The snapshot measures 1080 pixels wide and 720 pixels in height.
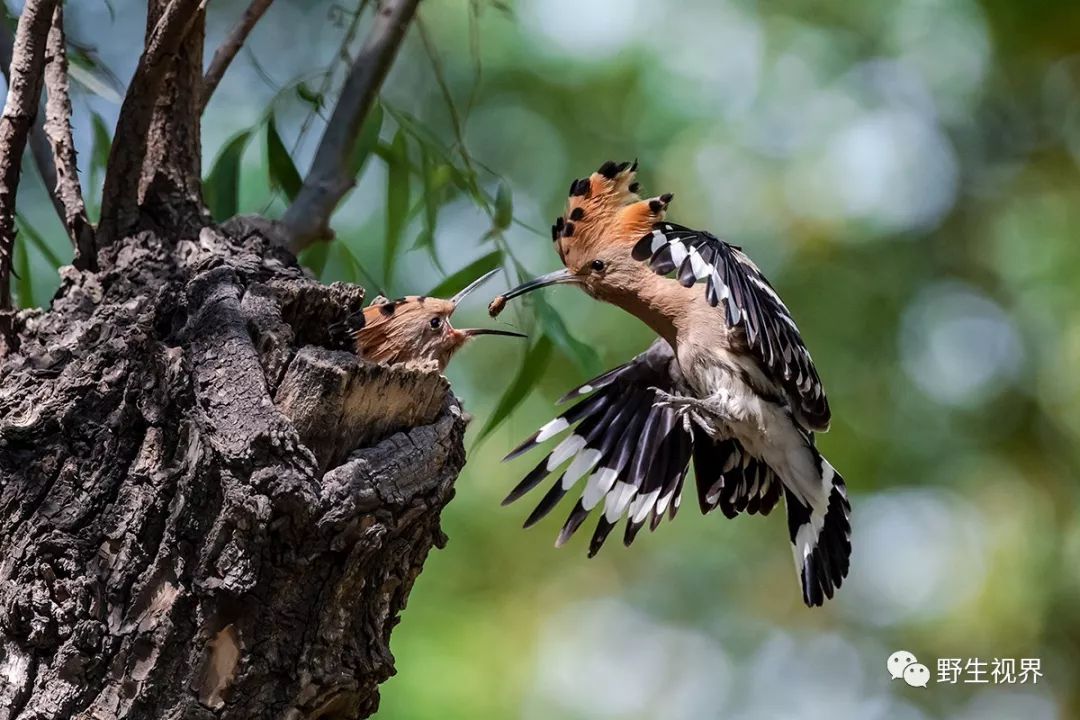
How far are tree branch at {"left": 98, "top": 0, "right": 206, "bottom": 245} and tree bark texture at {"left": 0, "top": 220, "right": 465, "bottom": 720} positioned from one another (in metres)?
0.28

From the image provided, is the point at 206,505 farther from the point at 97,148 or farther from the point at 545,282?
the point at 97,148

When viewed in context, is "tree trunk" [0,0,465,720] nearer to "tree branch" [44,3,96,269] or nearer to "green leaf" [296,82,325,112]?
"tree branch" [44,3,96,269]

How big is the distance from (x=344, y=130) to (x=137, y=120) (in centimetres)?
54

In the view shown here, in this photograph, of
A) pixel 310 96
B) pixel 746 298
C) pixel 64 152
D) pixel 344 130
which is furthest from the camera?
pixel 310 96

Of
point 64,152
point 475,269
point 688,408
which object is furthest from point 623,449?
point 64,152

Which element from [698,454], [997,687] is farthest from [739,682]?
[698,454]

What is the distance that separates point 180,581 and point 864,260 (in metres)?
4.58

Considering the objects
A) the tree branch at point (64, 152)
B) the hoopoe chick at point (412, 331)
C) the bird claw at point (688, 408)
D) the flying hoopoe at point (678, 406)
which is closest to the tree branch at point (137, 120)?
the tree branch at point (64, 152)

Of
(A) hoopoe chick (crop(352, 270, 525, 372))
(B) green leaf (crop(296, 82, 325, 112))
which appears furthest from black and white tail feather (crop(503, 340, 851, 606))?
(B) green leaf (crop(296, 82, 325, 112))

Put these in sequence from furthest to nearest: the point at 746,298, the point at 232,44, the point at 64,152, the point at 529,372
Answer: the point at 529,372, the point at 232,44, the point at 746,298, the point at 64,152

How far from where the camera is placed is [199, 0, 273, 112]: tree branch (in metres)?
2.05

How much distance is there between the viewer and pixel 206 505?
4.28 ft

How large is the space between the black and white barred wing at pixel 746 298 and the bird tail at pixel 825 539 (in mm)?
125

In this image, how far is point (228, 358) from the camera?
141 cm
